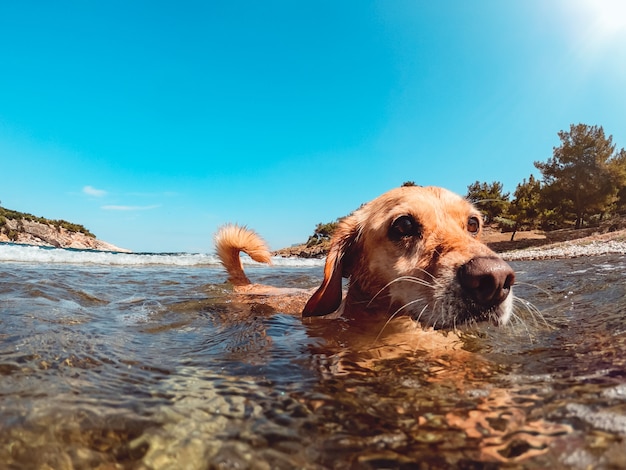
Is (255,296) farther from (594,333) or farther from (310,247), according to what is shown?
(310,247)

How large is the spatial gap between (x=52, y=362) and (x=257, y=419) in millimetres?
1566

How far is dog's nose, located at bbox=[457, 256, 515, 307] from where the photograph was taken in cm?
275

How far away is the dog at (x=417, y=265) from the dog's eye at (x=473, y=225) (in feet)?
0.03

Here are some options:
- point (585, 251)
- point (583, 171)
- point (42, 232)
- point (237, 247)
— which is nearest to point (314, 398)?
point (237, 247)

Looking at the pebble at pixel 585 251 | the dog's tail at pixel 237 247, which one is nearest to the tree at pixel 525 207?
the pebble at pixel 585 251

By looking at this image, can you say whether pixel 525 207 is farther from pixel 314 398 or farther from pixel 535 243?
pixel 314 398

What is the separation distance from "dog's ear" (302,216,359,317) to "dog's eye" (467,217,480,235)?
1.19 m

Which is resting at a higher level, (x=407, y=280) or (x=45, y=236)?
(x=45, y=236)

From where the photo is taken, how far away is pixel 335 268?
429 centimetres

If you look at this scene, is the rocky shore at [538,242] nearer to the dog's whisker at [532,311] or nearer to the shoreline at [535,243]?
the shoreline at [535,243]

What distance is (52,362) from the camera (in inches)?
96.8

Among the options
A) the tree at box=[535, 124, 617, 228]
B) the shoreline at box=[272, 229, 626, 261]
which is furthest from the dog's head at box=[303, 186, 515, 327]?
the tree at box=[535, 124, 617, 228]

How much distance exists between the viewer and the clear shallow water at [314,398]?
1.42 m

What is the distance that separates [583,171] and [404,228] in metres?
41.7
